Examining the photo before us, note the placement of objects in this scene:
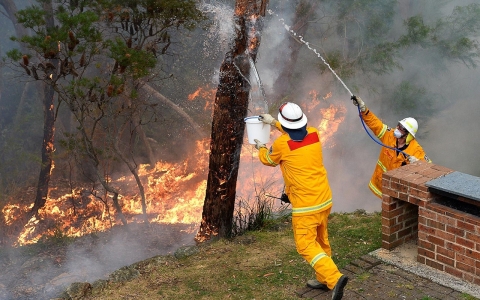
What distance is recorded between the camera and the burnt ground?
23.6ft

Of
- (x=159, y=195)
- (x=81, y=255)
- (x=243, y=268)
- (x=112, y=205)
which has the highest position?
(x=243, y=268)

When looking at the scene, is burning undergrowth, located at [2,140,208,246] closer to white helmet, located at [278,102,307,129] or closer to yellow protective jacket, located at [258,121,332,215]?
yellow protective jacket, located at [258,121,332,215]

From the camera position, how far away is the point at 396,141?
19.3 ft

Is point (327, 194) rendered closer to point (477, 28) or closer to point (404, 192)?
point (404, 192)

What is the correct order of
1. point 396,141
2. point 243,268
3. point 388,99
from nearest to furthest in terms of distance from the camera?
point 243,268, point 396,141, point 388,99

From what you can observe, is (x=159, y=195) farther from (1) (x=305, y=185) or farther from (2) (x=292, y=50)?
(1) (x=305, y=185)

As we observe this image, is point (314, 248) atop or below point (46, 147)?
below

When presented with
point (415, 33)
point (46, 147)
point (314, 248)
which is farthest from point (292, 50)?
point (314, 248)

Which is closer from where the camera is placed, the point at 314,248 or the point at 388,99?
the point at 314,248

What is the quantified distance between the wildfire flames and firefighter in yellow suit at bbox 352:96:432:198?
574 cm

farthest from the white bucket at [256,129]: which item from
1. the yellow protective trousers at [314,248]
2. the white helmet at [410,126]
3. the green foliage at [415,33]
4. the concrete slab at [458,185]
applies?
the green foliage at [415,33]

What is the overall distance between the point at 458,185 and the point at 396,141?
1.13 m

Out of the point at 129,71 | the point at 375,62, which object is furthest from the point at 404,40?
the point at 129,71

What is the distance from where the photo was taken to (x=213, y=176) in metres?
6.98
